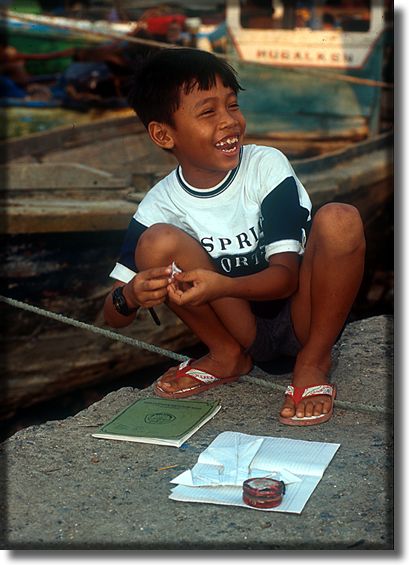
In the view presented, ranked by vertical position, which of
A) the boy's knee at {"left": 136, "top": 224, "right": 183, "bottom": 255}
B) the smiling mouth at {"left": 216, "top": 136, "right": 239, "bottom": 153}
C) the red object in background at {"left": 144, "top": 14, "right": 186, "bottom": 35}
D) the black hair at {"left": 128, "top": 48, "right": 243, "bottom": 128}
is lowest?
the boy's knee at {"left": 136, "top": 224, "right": 183, "bottom": 255}

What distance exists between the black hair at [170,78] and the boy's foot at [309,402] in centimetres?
75

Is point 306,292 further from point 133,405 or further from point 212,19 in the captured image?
point 212,19

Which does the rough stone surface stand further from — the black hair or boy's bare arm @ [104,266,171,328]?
the black hair

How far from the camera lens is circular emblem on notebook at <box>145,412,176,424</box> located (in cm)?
218

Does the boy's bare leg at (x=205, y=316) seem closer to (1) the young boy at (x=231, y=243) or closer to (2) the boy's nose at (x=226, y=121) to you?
(1) the young boy at (x=231, y=243)

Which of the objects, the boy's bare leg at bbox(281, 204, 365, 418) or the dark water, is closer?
the boy's bare leg at bbox(281, 204, 365, 418)

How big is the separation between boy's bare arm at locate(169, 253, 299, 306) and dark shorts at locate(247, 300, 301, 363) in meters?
0.11

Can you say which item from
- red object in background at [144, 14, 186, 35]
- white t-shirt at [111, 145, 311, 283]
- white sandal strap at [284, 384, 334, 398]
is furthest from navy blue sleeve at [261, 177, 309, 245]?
red object in background at [144, 14, 186, 35]

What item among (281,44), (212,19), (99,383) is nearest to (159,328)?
(99,383)

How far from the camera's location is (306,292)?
7.39 feet

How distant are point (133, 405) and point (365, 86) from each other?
446 centimetres

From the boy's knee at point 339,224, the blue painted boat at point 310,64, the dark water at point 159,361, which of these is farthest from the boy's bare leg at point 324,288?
the dark water at point 159,361

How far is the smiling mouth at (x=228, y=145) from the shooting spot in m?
2.19

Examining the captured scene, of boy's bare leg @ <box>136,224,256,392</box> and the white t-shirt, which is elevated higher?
the white t-shirt
